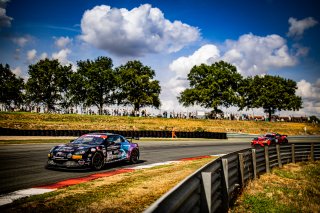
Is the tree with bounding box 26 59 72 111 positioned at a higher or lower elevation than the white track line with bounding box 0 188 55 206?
higher

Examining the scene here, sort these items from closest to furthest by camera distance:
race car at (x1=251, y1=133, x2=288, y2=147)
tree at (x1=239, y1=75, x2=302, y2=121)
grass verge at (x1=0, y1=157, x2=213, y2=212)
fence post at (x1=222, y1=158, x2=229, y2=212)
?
1. grass verge at (x1=0, y1=157, x2=213, y2=212)
2. fence post at (x1=222, y1=158, x2=229, y2=212)
3. race car at (x1=251, y1=133, x2=288, y2=147)
4. tree at (x1=239, y1=75, x2=302, y2=121)

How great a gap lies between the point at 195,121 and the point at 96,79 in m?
24.1

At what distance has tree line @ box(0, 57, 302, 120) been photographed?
61875mm

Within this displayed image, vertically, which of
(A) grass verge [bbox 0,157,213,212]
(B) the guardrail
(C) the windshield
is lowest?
(A) grass verge [bbox 0,157,213,212]

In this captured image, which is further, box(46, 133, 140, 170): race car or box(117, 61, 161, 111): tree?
box(117, 61, 161, 111): tree

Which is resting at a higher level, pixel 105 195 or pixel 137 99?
pixel 137 99

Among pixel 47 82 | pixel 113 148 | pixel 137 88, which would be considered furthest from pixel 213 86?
pixel 113 148

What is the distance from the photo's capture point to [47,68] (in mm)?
63219

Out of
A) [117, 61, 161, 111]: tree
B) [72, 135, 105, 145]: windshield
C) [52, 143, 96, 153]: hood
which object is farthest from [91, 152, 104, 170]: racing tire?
[117, 61, 161, 111]: tree

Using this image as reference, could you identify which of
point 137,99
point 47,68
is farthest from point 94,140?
point 47,68

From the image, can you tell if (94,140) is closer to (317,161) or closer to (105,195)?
(105,195)

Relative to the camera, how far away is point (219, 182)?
5.52 metres

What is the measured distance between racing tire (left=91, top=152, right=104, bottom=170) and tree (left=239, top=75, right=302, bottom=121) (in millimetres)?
63199

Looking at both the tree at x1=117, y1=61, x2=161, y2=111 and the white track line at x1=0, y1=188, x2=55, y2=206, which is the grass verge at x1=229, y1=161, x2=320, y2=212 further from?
the tree at x1=117, y1=61, x2=161, y2=111
